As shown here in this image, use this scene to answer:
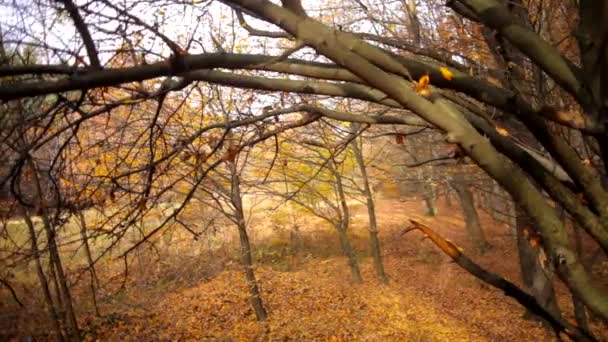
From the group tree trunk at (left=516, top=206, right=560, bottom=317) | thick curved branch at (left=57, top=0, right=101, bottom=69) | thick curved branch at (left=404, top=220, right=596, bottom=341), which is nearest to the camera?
thick curved branch at (left=57, top=0, right=101, bottom=69)

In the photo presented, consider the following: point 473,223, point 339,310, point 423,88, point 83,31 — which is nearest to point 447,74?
point 423,88

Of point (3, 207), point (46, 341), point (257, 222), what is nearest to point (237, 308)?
point (46, 341)

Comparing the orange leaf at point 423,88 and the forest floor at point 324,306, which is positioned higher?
the orange leaf at point 423,88

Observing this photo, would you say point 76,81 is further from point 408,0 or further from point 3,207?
point 408,0

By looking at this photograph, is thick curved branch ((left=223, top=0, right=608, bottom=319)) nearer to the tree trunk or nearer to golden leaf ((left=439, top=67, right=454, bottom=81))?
golden leaf ((left=439, top=67, right=454, bottom=81))

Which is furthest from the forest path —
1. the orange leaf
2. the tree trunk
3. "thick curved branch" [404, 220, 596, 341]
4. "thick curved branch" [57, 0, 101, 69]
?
"thick curved branch" [57, 0, 101, 69]

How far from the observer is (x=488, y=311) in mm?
12133

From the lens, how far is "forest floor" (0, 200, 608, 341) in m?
10.4

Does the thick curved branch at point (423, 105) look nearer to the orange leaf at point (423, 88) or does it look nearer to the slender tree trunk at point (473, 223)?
the orange leaf at point (423, 88)

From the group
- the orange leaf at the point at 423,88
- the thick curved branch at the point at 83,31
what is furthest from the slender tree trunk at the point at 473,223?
the thick curved branch at the point at 83,31

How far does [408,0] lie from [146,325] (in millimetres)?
9792

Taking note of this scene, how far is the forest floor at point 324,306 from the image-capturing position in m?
10.4

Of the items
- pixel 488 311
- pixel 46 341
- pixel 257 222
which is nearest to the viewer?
pixel 46 341

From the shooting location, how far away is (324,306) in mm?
12430
